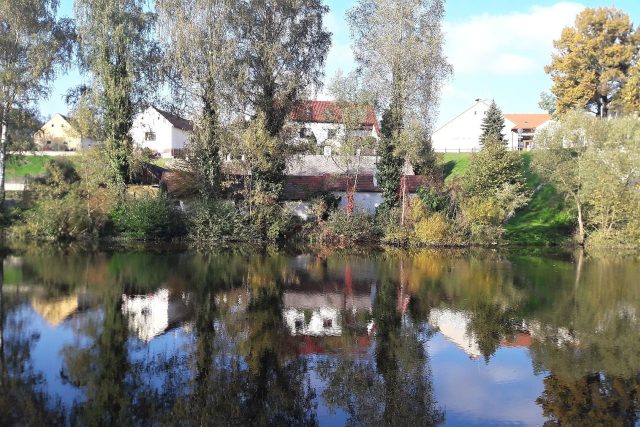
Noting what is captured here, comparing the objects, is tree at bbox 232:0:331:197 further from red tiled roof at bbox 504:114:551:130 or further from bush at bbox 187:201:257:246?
red tiled roof at bbox 504:114:551:130

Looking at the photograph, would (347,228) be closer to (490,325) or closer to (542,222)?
(542,222)

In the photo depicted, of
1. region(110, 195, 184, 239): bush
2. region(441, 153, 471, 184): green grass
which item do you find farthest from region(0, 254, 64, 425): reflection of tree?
region(441, 153, 471, 184): green grass

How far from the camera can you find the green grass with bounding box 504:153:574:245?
124 feet

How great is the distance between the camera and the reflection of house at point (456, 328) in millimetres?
12970

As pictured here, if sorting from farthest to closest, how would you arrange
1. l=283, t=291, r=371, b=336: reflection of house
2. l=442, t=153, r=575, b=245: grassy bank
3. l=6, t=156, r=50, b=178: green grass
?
1. l=6, t=156, r=50, b=178: green grass
2. l=442, t=153, r=575, b=245: grassy bank
3. l=283, t=291, r=371, b=336: reflection of house

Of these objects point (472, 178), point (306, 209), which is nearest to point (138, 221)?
point (306, 209)

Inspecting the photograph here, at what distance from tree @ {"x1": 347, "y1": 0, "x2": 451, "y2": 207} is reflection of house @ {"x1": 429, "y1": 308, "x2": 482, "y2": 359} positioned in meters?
20.7

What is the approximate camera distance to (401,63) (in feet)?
116

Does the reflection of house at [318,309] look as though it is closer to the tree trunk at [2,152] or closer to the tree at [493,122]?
the tree trunk at [2,152]

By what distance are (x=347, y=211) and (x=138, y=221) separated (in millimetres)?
13483

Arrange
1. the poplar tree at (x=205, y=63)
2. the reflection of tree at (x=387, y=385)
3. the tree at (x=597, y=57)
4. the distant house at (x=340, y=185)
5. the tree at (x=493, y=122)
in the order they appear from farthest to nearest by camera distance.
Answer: the tree at (x=493, y=122) < the tree at (x=597, y=57) < the distant house at (x=340, y=185) < the poplar tree at (x=205, y=63) < the reflection of tree at (x=387, y=385)

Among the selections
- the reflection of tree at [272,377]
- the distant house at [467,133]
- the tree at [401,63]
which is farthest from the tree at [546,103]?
the reflection of tree at [272,377]

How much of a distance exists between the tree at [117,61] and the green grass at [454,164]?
27.4 meters

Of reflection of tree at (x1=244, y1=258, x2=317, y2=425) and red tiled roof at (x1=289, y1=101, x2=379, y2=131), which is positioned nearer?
reflection of tree at (x1=244, y1=258, x2=317, y2=425)
